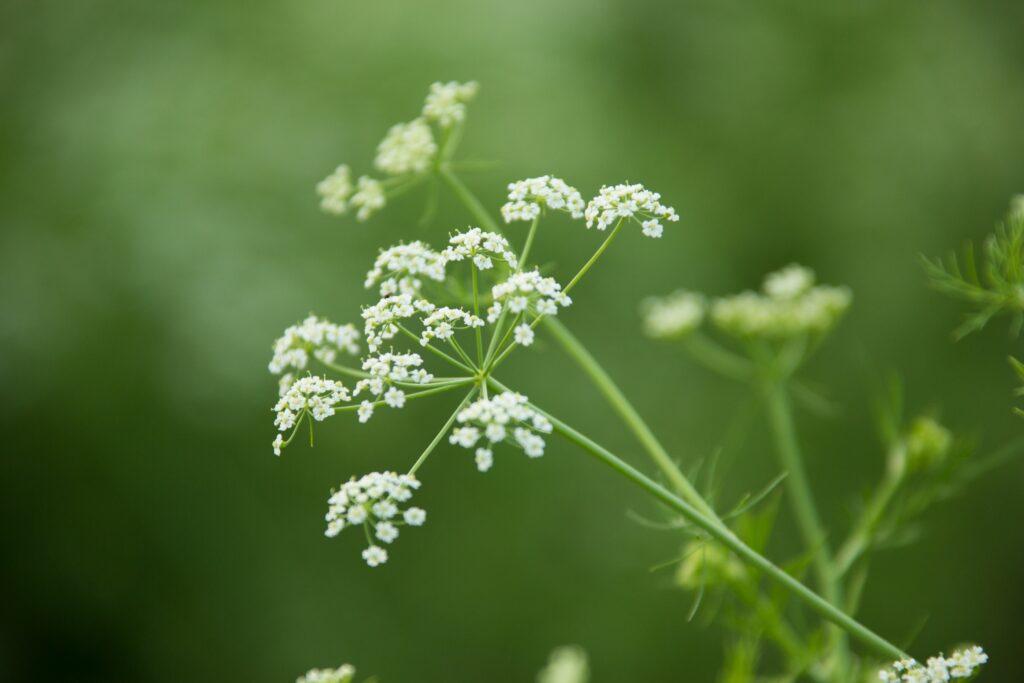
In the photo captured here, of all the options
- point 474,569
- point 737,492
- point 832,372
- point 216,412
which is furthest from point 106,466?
point 832,372

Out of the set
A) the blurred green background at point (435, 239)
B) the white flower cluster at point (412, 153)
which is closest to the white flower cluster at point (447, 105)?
the white flower cluster at point (412, 153)

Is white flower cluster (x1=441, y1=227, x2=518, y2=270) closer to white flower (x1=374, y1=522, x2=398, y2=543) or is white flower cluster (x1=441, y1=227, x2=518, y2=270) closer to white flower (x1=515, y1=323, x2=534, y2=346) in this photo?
white flower (x1=515, y1=323, x2=534, y2=346)

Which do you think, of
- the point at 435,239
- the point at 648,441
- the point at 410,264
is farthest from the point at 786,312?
the point at 435,239

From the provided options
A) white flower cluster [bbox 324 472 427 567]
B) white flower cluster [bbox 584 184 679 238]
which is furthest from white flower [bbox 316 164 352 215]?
white flower cluster [bbox 324 472 427 567]

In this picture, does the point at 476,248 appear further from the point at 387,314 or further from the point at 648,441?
the point at 648,441

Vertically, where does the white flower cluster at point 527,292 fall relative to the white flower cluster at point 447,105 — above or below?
below

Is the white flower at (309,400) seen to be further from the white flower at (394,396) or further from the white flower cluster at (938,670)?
the white flower cluster at (938,670)
